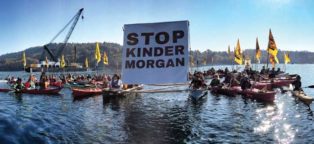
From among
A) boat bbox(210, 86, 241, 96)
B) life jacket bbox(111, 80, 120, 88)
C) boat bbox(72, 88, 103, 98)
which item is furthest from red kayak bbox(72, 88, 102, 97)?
boat bbox(210, 86, 241, 96)

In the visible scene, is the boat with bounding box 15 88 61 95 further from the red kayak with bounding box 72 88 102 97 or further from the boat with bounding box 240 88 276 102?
the boat with bounding box 240 88 276 102

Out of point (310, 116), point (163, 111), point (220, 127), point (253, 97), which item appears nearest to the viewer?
point (220, 127)

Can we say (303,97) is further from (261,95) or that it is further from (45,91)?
(45,91)

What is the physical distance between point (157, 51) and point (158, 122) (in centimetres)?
586

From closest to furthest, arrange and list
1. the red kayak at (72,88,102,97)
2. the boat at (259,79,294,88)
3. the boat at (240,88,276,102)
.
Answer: the boat at (240,88,276,102)
the red kayak at (72,88,102,97)
the boat at (259,79,294,88)

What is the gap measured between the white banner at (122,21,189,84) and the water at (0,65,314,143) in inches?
156

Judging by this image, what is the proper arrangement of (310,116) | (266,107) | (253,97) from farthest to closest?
(253,97)
(266,107)
(310,116)

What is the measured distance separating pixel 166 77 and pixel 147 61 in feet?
6.61

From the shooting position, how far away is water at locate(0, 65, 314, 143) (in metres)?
19.9

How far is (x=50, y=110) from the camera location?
31.7 meters

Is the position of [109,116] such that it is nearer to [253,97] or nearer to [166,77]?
[166,77]

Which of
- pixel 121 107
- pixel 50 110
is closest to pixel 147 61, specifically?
pixel 121 107

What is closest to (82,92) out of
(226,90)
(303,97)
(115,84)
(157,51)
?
(115,84)

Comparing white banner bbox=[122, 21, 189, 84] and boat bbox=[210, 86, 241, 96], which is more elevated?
white banner bbox=[122, 21, 189, 84]
